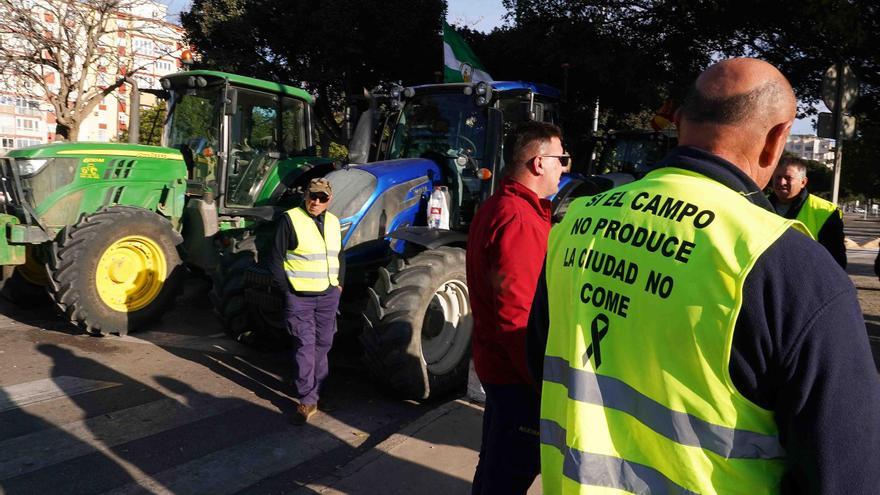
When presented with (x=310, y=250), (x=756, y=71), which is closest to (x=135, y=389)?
(x=310, y=250)

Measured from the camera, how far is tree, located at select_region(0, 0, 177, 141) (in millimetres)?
13219

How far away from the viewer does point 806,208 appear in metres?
4.77

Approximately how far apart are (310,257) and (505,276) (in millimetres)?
2672

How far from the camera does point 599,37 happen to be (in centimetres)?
1316

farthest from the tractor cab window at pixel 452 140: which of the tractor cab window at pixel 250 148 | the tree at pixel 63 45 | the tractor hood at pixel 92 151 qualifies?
the tree at pixel 63 45

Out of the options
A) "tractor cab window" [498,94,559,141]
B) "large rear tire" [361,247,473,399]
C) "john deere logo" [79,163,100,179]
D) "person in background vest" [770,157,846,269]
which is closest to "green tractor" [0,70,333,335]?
"john deere logo" [79,163,100,179]

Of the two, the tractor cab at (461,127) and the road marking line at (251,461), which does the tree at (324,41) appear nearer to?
the tractor cab at (461,127)

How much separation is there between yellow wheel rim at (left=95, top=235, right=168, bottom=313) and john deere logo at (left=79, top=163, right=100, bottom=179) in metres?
0.95

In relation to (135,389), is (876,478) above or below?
above

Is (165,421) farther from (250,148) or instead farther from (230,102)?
(250,148)

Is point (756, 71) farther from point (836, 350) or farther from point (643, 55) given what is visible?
point (643, 55)

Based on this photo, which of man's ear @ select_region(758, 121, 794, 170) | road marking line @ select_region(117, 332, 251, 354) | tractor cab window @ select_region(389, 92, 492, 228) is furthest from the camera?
road marking line @ select_region(117, 332, 251, 354)

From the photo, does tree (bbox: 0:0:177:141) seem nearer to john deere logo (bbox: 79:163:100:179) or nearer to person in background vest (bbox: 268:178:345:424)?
john deere logo (bbox: 79:163:100:179)

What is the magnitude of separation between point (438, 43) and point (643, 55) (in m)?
4.97
